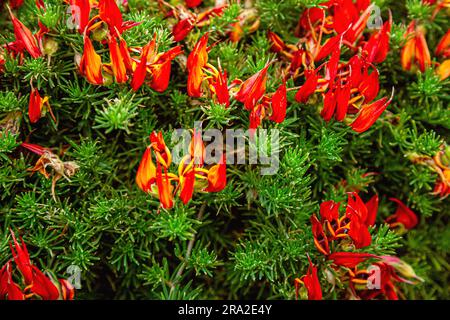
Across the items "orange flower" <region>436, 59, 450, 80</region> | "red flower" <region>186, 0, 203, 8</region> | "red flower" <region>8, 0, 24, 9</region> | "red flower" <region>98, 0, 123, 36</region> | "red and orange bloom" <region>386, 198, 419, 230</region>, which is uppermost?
"red flower" <region>98, 0, 123, 36</region>

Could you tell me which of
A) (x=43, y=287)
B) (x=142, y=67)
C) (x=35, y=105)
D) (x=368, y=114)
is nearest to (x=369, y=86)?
(x=368, y=114)

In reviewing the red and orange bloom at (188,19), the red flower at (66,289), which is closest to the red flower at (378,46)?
the red and orange bloom at (188,19)

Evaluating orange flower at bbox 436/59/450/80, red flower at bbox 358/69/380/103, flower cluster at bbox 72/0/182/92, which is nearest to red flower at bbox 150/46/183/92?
flower cluster at bbox 72/0/182/92

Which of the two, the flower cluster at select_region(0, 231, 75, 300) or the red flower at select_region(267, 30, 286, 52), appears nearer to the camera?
the flower cluster at select_region(0, 231, 75, 300)

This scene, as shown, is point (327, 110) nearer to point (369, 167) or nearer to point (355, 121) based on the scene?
point (355, 121)

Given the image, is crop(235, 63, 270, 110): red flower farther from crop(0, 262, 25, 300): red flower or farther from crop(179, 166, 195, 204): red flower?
crop(0, 262, 25, 300): red flower

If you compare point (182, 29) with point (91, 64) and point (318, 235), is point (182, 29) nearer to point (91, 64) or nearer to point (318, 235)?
point (91, 64)

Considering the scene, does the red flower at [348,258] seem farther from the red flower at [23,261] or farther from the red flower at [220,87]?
the red flower at [23,261]
